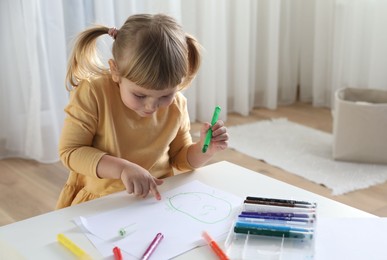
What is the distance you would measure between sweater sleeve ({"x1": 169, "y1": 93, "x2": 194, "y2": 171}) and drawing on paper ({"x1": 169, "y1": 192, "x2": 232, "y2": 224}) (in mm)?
218

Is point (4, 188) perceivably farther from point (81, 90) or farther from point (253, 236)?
point (253, 236)

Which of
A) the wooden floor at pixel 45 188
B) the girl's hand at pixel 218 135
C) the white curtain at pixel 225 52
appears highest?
the girl's hand at pixel 218 135

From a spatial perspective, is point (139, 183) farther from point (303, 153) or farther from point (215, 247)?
point (303, 153)

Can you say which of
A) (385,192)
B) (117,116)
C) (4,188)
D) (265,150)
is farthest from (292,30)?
(117,116)

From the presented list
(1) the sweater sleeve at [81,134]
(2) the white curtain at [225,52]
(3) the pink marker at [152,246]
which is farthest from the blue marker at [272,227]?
(2) the white curtain at [225,52]

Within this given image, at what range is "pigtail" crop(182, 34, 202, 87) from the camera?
1.06 metres

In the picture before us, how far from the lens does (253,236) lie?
762 mm

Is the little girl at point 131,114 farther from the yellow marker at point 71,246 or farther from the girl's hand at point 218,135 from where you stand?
the yellow marker at point 71,246

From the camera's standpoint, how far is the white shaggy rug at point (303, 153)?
1980mm

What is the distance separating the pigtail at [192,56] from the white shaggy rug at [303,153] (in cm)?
96

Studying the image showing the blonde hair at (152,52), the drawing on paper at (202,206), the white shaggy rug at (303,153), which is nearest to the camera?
the drawing on paper at (202,206)

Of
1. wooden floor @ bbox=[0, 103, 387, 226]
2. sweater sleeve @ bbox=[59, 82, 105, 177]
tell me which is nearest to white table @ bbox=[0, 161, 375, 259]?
sweater sleeve @ bbox=[59, 82, 105, 177]

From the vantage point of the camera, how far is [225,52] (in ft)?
8.80

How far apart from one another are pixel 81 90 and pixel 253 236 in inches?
18.3
